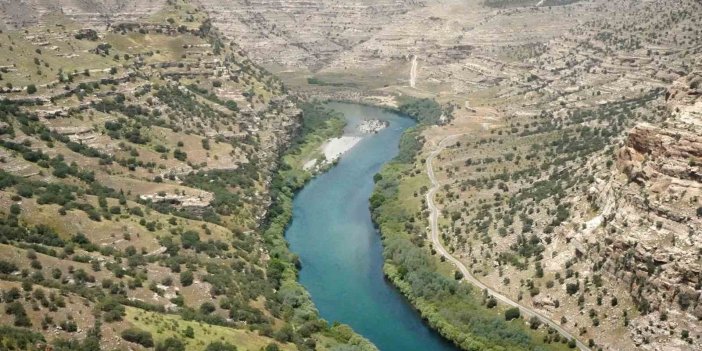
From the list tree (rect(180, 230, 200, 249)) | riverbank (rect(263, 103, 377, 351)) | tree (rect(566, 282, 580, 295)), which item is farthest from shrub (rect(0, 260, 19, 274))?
tree (rect(566, 282, 580, 295))

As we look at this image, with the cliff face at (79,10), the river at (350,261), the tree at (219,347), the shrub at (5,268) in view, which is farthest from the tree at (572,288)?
the cliff face at (79,10)

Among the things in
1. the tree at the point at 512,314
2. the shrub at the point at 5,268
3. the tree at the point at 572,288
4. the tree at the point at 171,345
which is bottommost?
the tree at the point at 512,314

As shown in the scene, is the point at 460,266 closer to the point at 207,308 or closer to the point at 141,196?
the point at 207,308

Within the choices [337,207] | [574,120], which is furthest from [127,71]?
[574,120]

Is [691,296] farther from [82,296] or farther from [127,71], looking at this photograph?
[127,71]

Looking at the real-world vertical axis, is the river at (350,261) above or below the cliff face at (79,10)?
below

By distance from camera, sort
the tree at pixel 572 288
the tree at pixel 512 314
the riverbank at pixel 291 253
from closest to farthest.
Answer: the riverbank at pixel 291 253, the tree at pixel 512 314, the tree at pixel 572 288

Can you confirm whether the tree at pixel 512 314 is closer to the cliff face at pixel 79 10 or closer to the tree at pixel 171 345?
the tree at pixel 171 345
